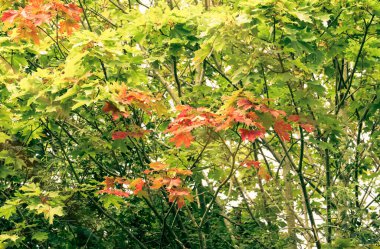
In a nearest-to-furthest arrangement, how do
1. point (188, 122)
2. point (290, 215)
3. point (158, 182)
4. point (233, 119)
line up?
point (233, 119) < point (188, 122) < point (158, 182) < point (290, 215)

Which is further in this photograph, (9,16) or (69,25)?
(69,25)

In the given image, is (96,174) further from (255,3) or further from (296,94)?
(255,3)

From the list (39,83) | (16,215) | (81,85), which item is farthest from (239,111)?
(16,215)

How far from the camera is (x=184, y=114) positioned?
147 inches

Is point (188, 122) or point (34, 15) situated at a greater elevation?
point (34, 15)

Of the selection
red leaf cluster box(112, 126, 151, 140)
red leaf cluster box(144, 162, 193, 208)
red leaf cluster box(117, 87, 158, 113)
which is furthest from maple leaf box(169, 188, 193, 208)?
red leaf cluster box(117, 87, 158, 113)

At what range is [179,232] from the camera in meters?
5.45

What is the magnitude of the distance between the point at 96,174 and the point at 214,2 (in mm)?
2706

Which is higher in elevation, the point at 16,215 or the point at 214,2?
the point at 214,2

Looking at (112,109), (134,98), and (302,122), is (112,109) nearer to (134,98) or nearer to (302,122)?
(134,98)

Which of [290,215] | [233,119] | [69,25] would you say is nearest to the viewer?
[233,119]

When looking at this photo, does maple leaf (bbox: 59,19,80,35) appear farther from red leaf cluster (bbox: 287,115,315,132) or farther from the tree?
red leaf cluster (bbox: 287,115,315,132)

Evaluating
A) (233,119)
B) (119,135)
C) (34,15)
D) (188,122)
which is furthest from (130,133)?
(34,15)

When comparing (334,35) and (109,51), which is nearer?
(109,51)
